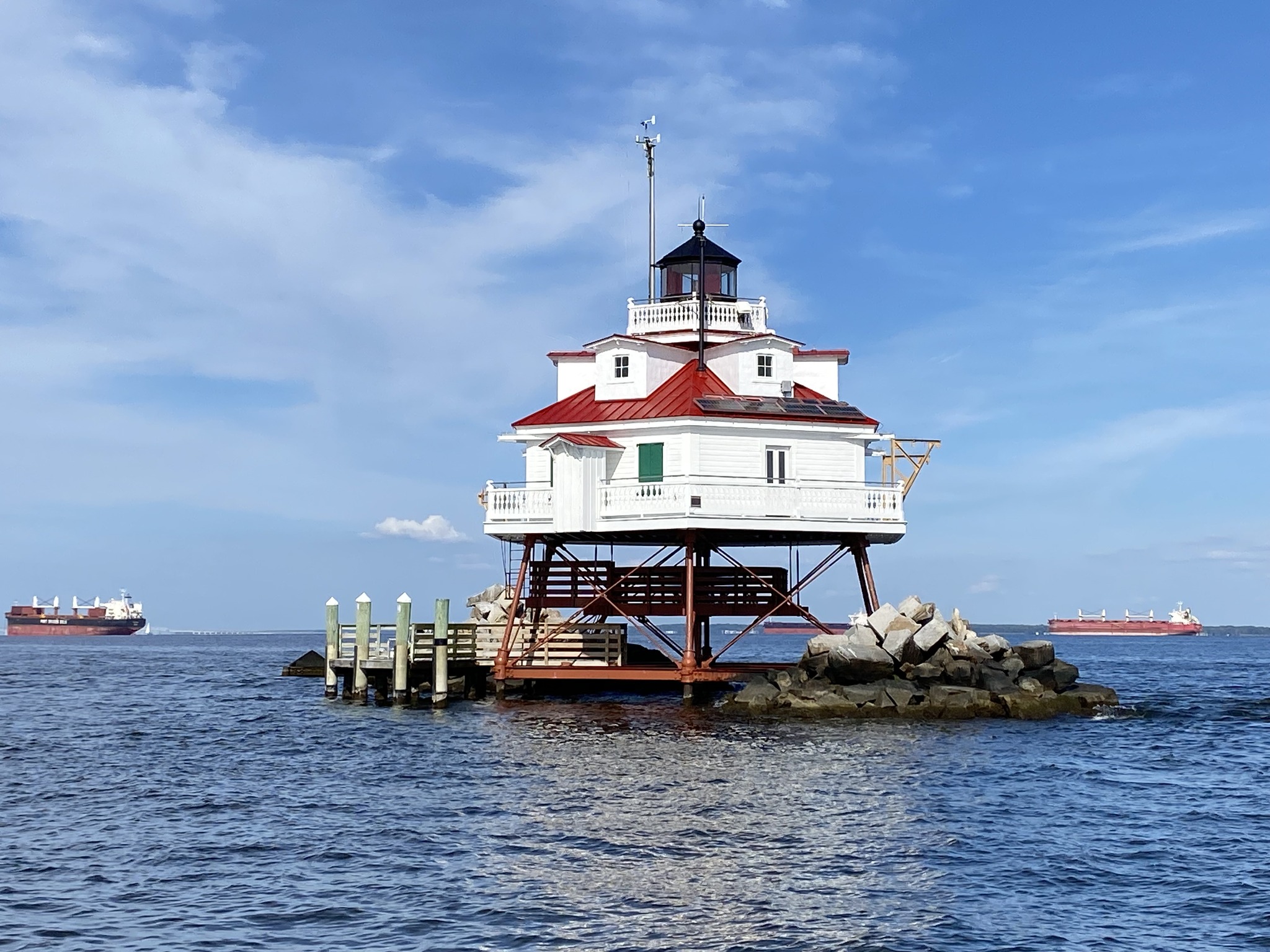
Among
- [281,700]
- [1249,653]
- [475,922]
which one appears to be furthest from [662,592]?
[1249,653]

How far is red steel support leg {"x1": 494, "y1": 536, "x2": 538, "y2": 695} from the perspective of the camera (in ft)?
137

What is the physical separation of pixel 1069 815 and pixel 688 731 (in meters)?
11.7

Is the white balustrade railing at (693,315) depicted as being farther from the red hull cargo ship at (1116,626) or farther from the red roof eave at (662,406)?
the red hull cargo ship at (1116,626)

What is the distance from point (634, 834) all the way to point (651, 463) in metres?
19.2

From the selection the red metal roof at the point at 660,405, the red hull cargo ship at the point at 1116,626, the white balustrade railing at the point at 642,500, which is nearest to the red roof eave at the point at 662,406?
the red metal roof at the point at 660,405

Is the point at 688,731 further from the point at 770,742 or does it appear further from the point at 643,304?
the point at 643,304

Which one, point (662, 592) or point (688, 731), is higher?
point (662, 592)

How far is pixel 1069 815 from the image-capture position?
80.3 ft

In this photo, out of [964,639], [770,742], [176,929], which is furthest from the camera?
[964,639]

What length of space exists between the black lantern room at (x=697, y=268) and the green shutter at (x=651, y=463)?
6924mm

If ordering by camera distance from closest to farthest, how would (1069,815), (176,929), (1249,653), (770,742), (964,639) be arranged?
(176,929)
(1069,815)
(770,742)
(964,639)
(1249,653)

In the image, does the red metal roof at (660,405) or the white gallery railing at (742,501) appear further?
the red metal roof at (660,405)

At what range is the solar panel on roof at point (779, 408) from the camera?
39875 millimetres

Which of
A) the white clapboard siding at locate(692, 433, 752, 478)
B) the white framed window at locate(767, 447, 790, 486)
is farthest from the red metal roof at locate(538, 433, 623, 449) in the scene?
the white framed window at locate(767, 447, 790, 486)
